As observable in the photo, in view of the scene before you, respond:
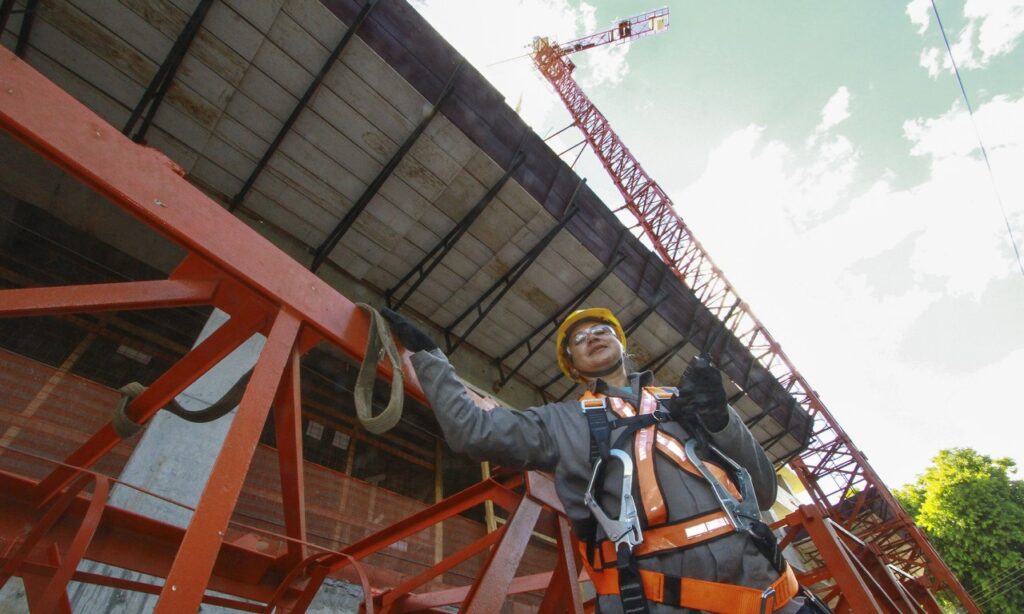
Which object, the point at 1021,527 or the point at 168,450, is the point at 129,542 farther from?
the point at 1021,527

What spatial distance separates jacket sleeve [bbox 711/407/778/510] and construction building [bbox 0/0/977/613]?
3.50 ft

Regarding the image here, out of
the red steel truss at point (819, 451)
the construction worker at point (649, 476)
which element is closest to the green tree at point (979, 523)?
the red steel truss at point (819, 451)

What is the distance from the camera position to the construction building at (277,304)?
1854 mm

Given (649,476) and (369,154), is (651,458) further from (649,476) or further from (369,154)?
(369,154)

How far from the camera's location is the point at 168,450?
455 cm

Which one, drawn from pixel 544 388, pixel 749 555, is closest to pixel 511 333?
pixel 544 388

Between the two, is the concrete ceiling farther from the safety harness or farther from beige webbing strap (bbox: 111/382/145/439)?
the safety harness

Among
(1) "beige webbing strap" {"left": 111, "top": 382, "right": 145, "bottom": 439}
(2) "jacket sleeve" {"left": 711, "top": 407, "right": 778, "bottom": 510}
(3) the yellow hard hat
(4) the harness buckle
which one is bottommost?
(4) the harness buckle

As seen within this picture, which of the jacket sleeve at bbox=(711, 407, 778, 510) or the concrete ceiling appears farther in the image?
the concrete ceiling

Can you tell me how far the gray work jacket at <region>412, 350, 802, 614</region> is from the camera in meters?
1.77

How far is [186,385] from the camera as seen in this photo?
2072 millimetres

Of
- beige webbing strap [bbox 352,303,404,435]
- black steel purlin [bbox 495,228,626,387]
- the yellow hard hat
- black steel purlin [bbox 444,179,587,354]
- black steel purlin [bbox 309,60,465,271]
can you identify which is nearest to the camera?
beige webbing strap [bbox 352,303,404,435]

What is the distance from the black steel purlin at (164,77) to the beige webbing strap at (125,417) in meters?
4.59

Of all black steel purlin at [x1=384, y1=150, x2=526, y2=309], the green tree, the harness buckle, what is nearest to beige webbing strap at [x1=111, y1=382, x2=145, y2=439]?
the harness buckle
